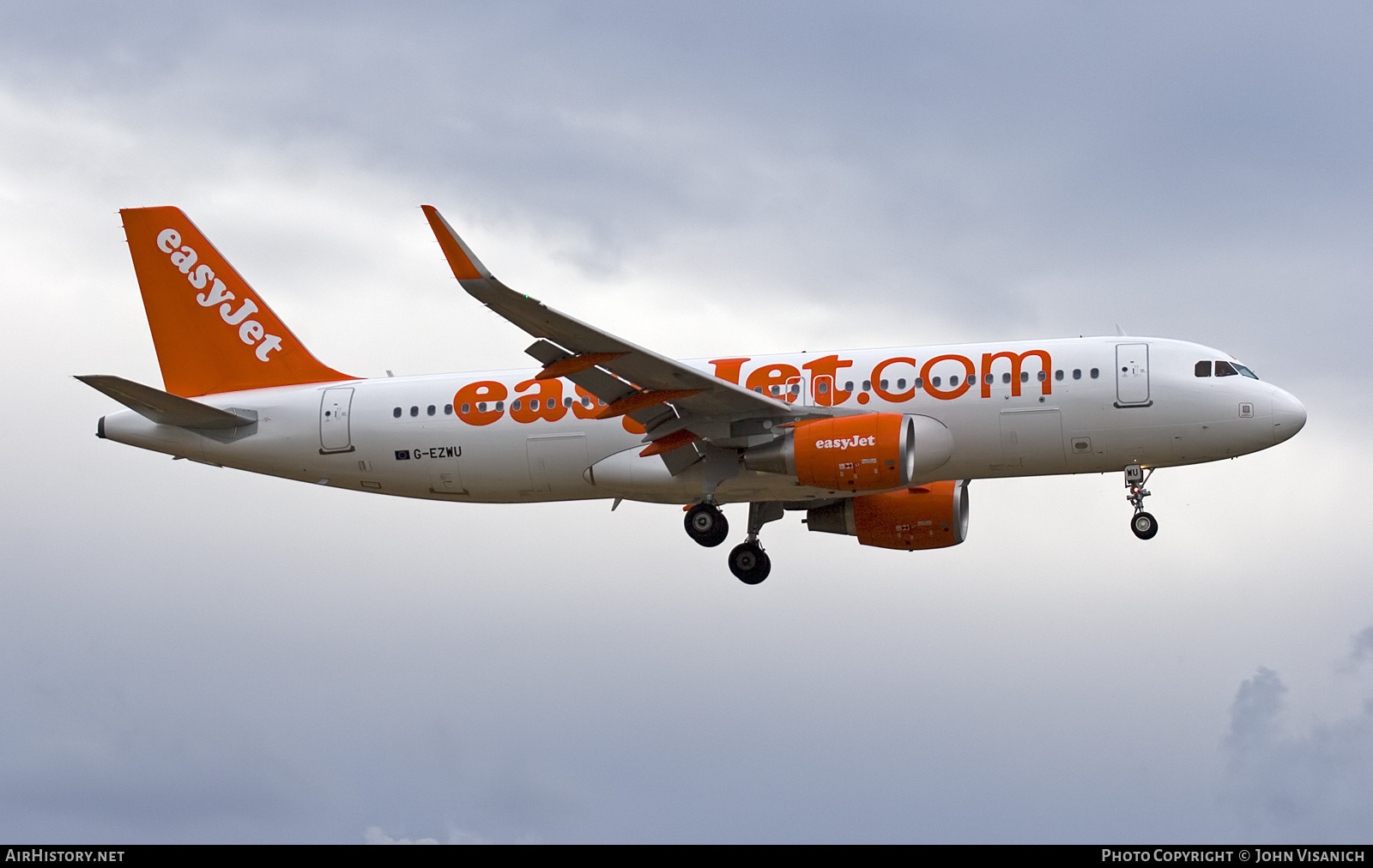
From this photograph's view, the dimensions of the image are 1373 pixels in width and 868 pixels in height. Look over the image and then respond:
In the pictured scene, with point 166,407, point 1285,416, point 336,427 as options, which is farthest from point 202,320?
point 1285,416

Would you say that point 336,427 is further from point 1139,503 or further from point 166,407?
point 1139,503

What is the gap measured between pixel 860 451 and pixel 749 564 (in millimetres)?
6887

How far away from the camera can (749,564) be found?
40.7m

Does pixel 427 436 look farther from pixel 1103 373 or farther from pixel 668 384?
pixel 1103 373

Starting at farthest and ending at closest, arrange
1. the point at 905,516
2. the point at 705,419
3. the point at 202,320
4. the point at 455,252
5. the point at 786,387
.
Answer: the point at 202,320
the point at 905,516
the point at 786,387
the point at 705,419
the point at 455,252

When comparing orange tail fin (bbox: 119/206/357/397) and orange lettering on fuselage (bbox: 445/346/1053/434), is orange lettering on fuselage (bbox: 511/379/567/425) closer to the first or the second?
orange lettering on fuselage (bbox: 445/346/1053/434)

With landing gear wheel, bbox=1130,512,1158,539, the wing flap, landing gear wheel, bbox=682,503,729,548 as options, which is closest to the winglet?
the wing flap

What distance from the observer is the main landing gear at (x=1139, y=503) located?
36.4 m

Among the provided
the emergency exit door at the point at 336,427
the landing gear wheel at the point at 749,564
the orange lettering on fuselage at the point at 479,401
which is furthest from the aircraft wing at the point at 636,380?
the emergency exit door at the point at 336,427

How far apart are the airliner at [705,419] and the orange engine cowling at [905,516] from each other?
0.15ft

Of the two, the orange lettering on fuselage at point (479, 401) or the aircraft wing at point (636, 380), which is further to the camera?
the orange lettering on fuselage at point (479, 401)

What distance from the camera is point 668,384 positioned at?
3531 centimetres

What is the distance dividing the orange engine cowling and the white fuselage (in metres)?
2.76

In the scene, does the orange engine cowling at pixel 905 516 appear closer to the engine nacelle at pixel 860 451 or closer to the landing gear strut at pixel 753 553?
the landing gear strut at pixel 753 553
